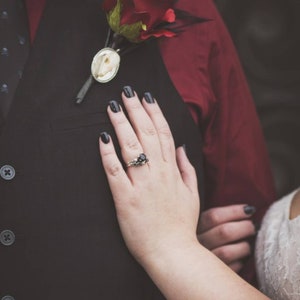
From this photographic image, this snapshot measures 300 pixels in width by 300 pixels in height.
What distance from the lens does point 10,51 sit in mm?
1004

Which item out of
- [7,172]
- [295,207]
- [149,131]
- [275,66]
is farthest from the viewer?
[275,66]

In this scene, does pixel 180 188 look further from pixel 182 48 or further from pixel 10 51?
pixel 10 51

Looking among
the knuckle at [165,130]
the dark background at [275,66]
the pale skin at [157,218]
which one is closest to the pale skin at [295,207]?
the pale skin at [157,218]

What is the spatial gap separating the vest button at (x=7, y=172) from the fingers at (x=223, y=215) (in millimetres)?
502

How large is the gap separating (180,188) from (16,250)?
0.32 meters

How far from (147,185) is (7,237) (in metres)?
0.25

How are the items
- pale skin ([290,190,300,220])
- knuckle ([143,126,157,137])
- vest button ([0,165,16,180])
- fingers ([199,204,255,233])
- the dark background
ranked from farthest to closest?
1. the dark background
2. fingers ([199,204,255,233])
3. pale skin ([290,190,300,220])
4. knuckle ([143,126,157,137])
5. vest button ([0,165,16,180])

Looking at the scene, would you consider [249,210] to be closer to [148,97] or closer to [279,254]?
[279,254]

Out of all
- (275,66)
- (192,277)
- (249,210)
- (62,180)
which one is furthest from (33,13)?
(275,66)

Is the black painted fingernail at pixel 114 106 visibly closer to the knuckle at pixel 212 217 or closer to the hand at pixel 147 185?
the hand at pixel 147 185

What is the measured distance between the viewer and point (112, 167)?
1.02 meters

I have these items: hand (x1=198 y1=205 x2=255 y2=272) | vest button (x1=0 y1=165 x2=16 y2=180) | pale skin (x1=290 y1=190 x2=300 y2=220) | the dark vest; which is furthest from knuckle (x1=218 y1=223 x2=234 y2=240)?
vest button (x1=0 y1=165 x2=16 y2=180)

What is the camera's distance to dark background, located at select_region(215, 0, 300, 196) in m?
1.67

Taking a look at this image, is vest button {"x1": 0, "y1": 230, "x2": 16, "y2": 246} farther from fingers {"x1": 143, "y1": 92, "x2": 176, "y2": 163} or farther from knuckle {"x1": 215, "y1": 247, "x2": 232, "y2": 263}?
knuckle {"x1": 215, "y1": 247, "x2": 232, "y2": 263}
